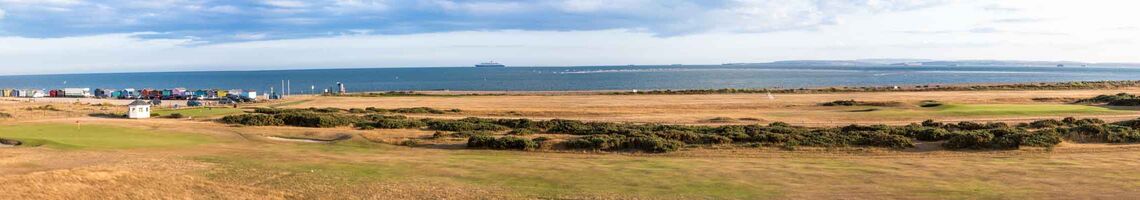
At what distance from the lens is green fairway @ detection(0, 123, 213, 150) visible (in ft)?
81.0

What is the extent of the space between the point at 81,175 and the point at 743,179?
13.4 meters

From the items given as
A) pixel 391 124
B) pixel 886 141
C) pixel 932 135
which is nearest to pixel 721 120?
pixel 932 135

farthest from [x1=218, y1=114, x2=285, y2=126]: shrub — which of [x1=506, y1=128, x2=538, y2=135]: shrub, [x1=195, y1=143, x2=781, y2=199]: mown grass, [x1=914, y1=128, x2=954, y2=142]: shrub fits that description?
[x1=914, y1=128, x2=954, y2=142]: shrub

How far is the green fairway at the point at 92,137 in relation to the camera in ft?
81.0

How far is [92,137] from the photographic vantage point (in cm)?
2766

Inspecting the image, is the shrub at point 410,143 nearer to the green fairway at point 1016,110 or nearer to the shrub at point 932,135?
the shrub at point 932,135

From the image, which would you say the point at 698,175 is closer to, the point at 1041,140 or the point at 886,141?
the point at 886,141

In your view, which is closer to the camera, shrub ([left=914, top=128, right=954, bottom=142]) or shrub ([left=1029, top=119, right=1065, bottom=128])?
shrub ([left=914, top=128, right=954, bottom=142])

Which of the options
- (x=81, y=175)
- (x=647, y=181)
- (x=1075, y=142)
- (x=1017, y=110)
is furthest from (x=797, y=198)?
(x=1017, y=110)

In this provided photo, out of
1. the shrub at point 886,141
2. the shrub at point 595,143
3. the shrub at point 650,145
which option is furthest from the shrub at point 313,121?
the shrub at point 886,141

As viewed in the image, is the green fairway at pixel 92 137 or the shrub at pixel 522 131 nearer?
the green fairway at pixel 92 137

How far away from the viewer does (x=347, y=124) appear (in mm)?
37438

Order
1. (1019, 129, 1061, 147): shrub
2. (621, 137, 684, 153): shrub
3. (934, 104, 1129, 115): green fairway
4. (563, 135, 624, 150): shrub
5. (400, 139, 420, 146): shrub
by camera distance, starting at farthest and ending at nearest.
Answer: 1. (934, 104, 1129, 115): green fairway
2. (400, 139, 420, 146): shrub
3. (563, 135, 624, 150): shrub
4. (621, 137, 684, 153): shrub
5. (1019, 129, 1061, 147): shrub

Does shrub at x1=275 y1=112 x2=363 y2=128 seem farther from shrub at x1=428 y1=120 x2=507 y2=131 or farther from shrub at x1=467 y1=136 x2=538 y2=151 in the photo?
shrub at x1=467 y1=136 x2=538 y2=151
